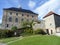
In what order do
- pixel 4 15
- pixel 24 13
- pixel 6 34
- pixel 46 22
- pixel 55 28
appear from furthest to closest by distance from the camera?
pixel 24 13 → pixel 4 15 → pixel 46 22 → pixel 55 28 → pixel 6 34

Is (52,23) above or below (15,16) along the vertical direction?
below

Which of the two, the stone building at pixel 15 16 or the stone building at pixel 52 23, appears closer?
the stone building at pixel 52 23

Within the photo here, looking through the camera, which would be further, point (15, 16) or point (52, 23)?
point (15, 16)

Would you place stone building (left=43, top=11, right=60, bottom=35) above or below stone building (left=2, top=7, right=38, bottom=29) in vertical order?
below

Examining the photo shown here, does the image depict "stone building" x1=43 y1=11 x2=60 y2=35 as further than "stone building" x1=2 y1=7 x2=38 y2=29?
No

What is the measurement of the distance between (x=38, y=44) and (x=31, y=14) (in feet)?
162

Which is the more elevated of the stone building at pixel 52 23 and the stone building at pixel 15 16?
the stone building at pixel 15 16

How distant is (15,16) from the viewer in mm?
64188

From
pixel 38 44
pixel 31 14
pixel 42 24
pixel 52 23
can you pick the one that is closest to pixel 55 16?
pixel 52 23

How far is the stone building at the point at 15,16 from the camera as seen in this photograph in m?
61.6

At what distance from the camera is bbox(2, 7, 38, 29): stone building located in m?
61.6

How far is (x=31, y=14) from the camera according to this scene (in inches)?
2675

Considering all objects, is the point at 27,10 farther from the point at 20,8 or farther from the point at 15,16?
the point at 15,16

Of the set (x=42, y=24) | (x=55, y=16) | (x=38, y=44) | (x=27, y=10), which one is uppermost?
(x=27, y=10)
